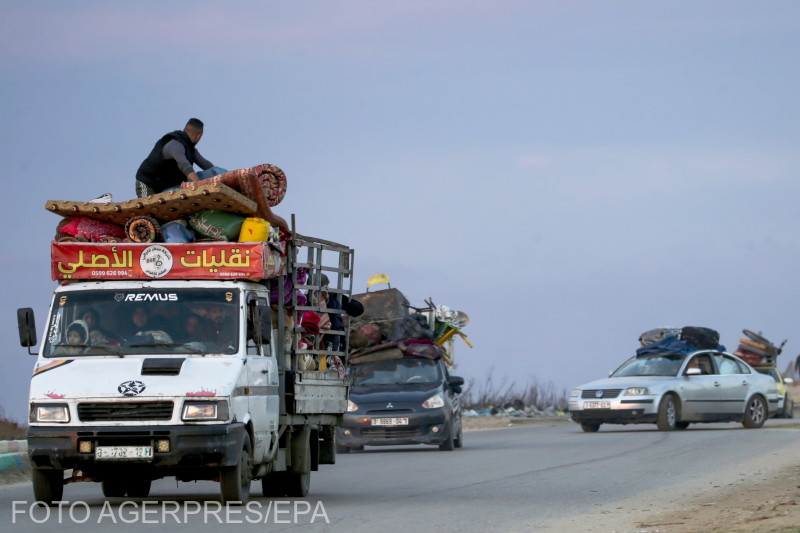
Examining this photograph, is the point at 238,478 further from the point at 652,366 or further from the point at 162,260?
the point at 652,366

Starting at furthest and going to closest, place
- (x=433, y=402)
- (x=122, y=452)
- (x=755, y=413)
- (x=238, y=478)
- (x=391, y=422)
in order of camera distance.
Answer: (x=755, y=413) < (x=433, y=402) < (x=391, y=422) < (x=238, y=478) < (x=122, y=452)

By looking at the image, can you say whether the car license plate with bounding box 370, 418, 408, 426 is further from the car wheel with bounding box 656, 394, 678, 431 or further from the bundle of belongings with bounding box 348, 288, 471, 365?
the car wheel with bounding box 656, 394, 678, 431

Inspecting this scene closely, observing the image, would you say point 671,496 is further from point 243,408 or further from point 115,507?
point 115,507

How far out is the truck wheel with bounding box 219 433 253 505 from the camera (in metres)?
11.8

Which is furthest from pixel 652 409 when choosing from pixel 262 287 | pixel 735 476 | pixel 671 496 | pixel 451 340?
pixel 262 287

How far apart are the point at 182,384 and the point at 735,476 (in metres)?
7.72

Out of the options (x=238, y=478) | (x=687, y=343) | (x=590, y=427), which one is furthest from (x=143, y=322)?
(x=687, y=343)

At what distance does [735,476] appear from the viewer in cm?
1623

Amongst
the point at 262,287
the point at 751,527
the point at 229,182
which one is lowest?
the point at 751,527

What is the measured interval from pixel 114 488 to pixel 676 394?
1631 cm

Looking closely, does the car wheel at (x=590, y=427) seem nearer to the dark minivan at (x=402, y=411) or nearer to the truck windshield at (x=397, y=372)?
the dark minivan at (x=402, y=411)

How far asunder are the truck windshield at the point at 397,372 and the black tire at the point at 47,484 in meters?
11.4

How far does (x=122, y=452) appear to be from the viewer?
1149 cm

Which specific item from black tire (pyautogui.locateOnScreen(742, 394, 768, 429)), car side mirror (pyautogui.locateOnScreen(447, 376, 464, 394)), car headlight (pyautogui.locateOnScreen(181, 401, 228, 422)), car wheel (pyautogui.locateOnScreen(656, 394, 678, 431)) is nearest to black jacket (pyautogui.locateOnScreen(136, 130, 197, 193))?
car headlight (pyautogui.locateOnScreen(181, 401, 228, 422))
